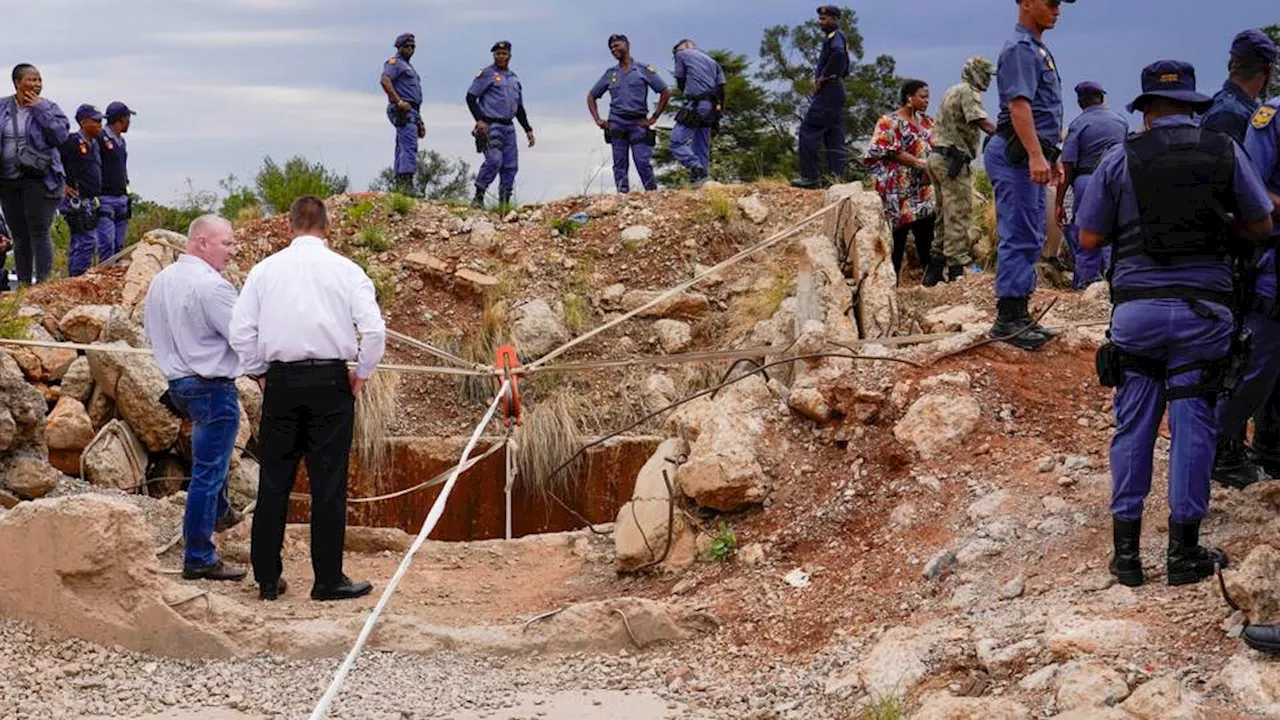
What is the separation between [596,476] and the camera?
11.4m

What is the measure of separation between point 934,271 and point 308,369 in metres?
→ 6.27

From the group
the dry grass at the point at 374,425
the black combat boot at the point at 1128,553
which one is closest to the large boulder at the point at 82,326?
the dry grass at the point at 374,425

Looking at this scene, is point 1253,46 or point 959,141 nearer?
point 1253,46

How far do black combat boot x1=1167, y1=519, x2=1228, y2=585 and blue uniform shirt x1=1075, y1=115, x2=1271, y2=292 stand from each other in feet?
2.78

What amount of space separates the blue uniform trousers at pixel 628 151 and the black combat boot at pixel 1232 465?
900 cm

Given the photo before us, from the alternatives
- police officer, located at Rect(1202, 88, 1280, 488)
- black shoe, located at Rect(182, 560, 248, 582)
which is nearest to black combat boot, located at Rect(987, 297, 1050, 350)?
police officer, located at Rect(1202, 88, 1280, 488)

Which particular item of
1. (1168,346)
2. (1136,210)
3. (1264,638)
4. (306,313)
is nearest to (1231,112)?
(1136,210)

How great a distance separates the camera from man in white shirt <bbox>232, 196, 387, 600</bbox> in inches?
261

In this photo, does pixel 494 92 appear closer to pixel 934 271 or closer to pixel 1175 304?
pixel 934 271

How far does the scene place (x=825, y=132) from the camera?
1345cm

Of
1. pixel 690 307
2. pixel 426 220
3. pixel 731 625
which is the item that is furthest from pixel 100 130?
pixel 731 625

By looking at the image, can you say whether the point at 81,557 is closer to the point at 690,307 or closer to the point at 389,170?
the point at 690,307

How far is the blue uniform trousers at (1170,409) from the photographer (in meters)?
5.30

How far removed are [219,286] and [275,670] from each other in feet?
6.54
